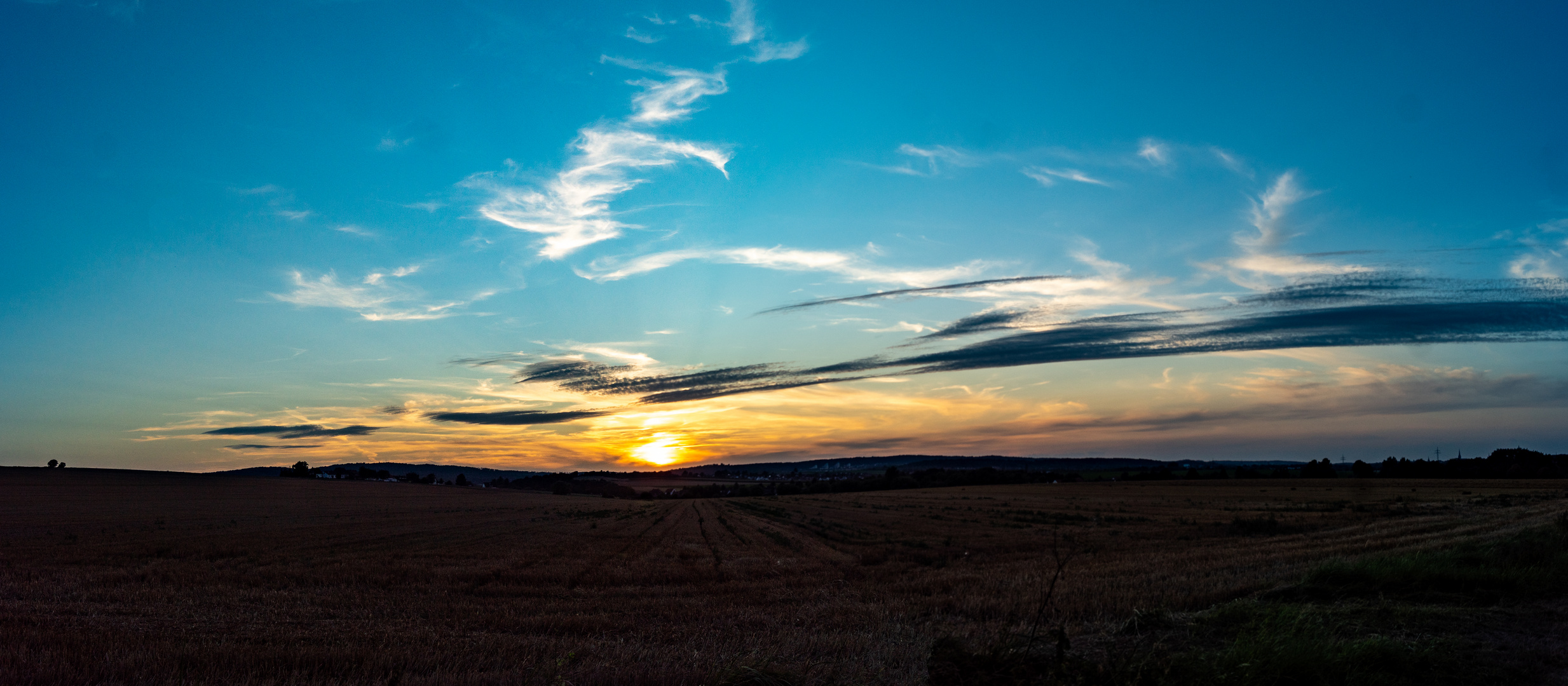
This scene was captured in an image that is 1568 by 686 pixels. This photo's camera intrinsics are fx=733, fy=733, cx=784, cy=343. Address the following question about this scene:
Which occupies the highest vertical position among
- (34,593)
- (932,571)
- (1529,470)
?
(34,593)

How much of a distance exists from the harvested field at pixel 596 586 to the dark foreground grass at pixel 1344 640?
96 cm

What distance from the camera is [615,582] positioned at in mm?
18234

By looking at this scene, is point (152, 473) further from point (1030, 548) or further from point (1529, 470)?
point (1529, 470)

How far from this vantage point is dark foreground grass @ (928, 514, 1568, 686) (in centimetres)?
688

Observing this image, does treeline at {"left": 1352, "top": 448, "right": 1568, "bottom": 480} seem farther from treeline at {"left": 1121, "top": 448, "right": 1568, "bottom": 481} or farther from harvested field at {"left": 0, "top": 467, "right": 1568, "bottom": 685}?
harvested field at {"left": 0, "top": 467, "right": 1568, "bottom": 685}

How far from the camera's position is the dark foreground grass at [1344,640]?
6.88 meters

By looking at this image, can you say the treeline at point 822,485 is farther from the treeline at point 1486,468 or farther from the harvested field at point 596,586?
the harvested field at point 596,586

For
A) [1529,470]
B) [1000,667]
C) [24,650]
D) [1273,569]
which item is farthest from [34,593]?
[1529,470]

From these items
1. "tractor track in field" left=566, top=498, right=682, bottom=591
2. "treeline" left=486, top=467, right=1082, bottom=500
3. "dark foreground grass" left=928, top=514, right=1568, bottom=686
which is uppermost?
"dark foreground grass" left=928, top=514, right=1568, bottom=686

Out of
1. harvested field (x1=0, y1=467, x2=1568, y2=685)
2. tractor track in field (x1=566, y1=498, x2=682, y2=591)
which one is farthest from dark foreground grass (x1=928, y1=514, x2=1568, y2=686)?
tractor track in field (x1=566, y1=498, x2=682, y2=591)

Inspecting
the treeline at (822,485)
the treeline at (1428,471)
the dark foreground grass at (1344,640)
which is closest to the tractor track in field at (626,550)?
the dark foreground grass at (1344,640)

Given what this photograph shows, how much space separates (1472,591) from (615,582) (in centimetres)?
1644

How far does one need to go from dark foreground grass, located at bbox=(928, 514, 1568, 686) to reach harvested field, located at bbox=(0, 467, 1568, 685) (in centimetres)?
96

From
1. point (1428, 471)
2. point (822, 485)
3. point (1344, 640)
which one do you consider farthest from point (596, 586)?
point (1428, 471)
